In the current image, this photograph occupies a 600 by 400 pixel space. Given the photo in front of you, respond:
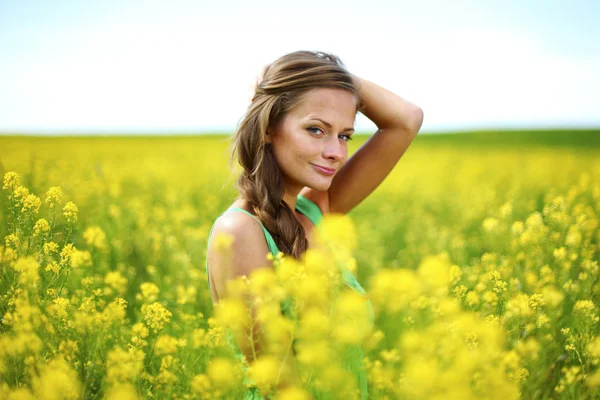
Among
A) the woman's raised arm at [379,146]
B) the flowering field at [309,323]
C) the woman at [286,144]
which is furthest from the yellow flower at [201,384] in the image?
the woman's raised arm at [379,146]

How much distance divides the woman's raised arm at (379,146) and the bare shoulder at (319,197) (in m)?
0.04

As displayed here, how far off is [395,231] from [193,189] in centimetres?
339

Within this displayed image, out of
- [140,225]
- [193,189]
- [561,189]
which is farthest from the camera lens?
[193,189]

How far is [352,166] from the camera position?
2406mm

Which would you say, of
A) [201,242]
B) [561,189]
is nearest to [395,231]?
[201,242]

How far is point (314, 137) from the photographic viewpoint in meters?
1.88

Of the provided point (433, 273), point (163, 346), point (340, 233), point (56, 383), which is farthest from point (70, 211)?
point (433, 273)

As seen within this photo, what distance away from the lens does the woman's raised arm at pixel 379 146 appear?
7.57 ft

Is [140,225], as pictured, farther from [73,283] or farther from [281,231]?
[281,231]

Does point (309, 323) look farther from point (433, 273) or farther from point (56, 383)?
point (56, 383)

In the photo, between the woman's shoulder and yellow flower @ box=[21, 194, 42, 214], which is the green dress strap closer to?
the woman's shoulder

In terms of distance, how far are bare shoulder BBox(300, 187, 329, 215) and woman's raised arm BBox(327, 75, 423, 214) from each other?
4cm

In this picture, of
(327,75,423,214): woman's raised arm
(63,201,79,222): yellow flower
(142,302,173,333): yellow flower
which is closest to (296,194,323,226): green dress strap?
(327,75,423,214): woman's raised arm

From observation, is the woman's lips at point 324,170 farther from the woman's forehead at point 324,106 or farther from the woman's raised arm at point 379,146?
the woman's raised arm at point 379,146
